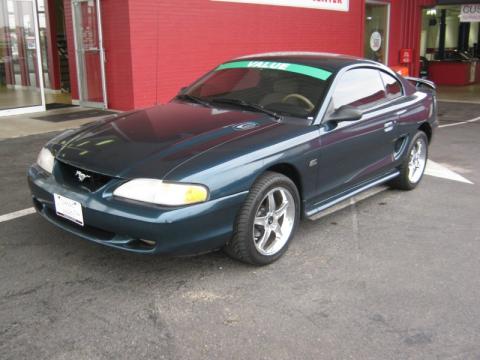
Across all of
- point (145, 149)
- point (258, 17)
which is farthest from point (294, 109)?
point (258, 17)

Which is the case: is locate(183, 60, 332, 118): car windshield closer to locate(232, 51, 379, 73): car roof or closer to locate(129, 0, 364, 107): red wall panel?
locate(232, 51, 379, 73): car roof

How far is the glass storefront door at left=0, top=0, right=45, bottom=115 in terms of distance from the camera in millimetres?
10516

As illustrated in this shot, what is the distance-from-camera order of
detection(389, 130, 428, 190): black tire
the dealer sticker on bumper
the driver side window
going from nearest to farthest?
the dealer sticker on bumper < the driver side window < detection(389, 130, 428, 190): black tire

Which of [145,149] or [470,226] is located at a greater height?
[145,149]

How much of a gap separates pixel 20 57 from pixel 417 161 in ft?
28.8

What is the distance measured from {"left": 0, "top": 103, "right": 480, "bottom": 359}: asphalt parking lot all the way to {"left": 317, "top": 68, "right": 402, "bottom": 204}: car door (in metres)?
0.46

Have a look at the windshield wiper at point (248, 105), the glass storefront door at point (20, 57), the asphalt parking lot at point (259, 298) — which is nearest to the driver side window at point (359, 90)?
the windshield wiper at point (248, 105)

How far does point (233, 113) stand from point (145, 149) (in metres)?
0.95

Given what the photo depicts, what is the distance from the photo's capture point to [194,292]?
3.29m

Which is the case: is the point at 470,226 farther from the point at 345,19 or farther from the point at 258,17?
the point at 345,19

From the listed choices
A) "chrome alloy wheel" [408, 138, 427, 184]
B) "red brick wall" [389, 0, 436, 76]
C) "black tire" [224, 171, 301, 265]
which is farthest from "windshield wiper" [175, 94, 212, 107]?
"red brick wall" [389, 0, 436, 76]

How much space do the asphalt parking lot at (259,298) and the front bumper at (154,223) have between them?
30cm

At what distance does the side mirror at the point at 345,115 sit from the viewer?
4055mm

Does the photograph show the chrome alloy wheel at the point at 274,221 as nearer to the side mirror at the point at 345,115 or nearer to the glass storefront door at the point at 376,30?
the side mirror at the point at 345,115
